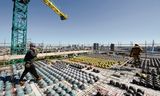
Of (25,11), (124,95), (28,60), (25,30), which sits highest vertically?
(25,11)

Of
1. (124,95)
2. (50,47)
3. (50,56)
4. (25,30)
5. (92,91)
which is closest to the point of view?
(124,95)

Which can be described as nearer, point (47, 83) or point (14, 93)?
point (14, 93)

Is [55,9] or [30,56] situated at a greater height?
[55,9]

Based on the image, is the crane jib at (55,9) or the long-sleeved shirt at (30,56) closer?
the long-sleeved shirt at (30,56)

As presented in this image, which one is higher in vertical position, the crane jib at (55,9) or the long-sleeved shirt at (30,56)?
the crane jib at (55,9)

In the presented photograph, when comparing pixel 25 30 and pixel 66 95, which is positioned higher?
pixel 25 30

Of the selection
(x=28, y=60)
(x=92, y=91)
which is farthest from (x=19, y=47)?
(x=92, y=91)

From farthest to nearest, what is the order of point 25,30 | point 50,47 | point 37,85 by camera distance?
point 25,30 → point 50,47 → point 37,85

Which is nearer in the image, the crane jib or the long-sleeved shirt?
the long-sleeved shirt

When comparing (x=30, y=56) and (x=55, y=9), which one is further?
(x=55, y=9)

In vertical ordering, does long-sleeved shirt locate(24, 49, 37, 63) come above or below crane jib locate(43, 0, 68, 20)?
below

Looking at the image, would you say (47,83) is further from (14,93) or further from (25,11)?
(25,11)
